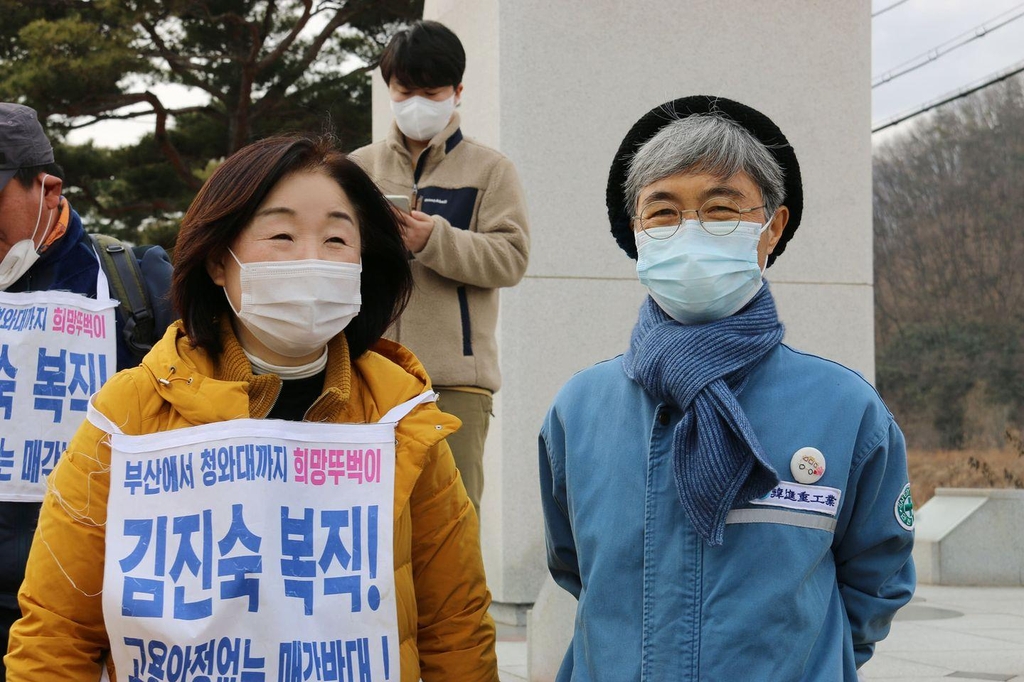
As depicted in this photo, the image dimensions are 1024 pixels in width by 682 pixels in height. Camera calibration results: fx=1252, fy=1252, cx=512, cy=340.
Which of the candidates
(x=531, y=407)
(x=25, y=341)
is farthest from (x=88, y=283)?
(x=531, y=407)

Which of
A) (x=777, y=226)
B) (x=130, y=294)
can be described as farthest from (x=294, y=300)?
(x=130, y=294)

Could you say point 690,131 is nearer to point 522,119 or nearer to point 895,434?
point 895,434

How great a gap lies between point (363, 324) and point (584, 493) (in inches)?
24.1

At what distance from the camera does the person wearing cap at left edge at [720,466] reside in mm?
2080

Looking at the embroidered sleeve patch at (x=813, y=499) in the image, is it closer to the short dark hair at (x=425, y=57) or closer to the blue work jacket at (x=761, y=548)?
the blue work jacket at (x=761, y=548)

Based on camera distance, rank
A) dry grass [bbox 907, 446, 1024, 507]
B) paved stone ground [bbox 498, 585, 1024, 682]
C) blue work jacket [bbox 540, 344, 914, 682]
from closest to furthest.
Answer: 1. blue work jacket [bbox 540, 344, 914, 682]
2. paved stone ground [bbox 498, 585, 1024, 682]
3. dry grass [bbox 907, 446, 1024, 507]

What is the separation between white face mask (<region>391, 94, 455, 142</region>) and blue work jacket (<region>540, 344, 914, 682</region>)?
2.03 metres

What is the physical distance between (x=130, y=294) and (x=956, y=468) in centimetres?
2344

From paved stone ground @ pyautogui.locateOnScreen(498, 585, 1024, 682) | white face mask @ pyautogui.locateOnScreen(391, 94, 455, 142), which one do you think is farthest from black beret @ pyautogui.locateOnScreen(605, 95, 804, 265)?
paved stone ground @ pyautogui.locateOnScreen(498, 585, 1024, 682)

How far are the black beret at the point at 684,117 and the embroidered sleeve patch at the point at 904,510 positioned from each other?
0.53 metres

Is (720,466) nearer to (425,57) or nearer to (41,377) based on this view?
(41,377)

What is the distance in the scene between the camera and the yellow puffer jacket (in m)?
2.16

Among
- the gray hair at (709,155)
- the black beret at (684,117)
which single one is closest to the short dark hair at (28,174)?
the black beret at (684,117)

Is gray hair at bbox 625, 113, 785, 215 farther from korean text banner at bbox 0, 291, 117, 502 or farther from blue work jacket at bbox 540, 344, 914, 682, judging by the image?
korean text banner at bbox 0, 291, 117, 502
